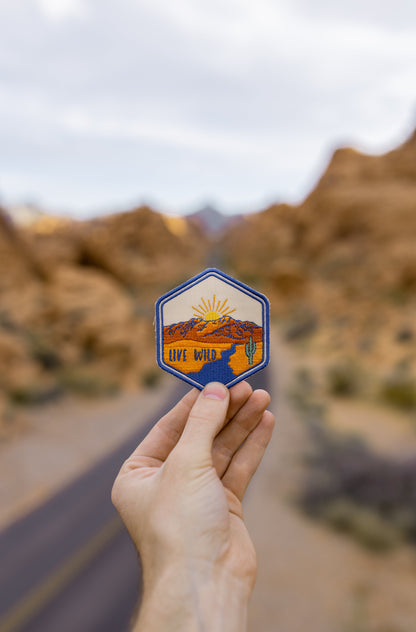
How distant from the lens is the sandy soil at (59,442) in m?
6.08

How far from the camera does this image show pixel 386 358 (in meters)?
12.6

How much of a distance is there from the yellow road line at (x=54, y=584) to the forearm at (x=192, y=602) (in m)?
3.81

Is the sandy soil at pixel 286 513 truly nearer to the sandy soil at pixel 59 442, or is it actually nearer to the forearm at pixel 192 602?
the sandy soil at pixel 59 442

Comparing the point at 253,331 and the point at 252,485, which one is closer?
the point at 253,331

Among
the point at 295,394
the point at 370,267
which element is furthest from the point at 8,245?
the point at 370,267

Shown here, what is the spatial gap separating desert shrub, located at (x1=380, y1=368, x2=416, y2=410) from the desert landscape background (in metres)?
0.05

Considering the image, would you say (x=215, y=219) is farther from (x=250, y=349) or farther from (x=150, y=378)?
(x=250, y=349)

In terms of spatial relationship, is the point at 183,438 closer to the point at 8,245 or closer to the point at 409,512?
the point at 409,512

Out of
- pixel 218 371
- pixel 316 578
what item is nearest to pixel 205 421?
pixel 218 371

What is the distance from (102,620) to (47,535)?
5.24 ft

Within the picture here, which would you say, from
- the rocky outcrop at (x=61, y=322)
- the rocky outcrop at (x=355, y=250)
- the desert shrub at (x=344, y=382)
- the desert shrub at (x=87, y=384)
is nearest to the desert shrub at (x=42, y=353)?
the rocky outcrop at (x=61, y=322)

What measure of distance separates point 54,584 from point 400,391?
7.95 m

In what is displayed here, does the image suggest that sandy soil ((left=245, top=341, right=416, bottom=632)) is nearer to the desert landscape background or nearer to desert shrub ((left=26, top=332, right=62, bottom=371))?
the desert landscape background

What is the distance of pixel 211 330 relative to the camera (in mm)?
1550
